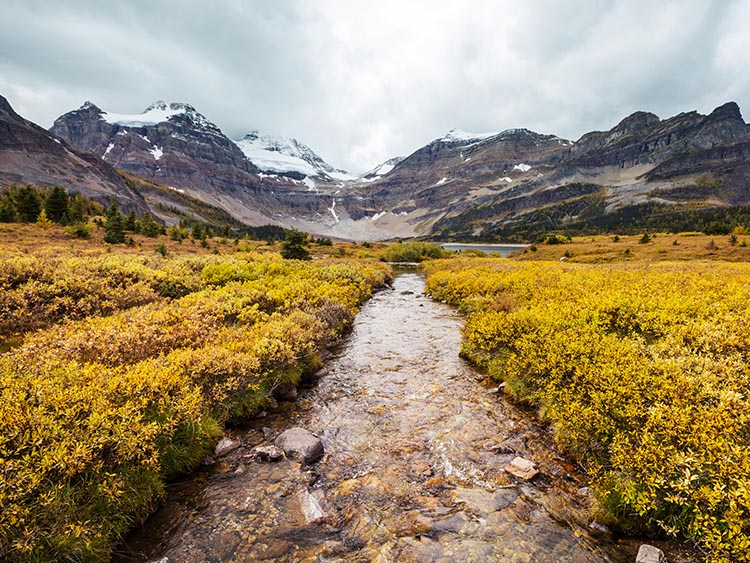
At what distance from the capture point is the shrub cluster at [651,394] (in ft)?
16.8

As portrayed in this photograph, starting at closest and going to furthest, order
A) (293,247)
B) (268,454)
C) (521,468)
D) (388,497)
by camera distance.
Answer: (388,497) → (521,468) → (268,454) → (293,247)

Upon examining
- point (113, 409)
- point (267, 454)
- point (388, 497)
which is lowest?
point (388, 497)

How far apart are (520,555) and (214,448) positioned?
7216mm

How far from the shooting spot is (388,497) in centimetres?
709

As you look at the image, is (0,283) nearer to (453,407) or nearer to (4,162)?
(453,407)

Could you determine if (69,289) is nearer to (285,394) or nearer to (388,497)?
(285,394)

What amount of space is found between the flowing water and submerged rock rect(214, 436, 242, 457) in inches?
7.5

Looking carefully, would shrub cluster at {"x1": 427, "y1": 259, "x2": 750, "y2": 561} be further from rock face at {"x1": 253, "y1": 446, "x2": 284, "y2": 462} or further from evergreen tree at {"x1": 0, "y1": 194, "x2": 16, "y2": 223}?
evergreen tree at {"x1": 0, "y1": 194, "x2": 16, "y2": 223}

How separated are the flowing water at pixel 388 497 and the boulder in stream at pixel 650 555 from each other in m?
0.27

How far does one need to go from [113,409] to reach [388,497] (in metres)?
5.83

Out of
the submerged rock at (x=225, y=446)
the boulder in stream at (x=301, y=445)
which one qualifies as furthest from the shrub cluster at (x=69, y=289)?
the boulder in stream at (x=301, y=445)

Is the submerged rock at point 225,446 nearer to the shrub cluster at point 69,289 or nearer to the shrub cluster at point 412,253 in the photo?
the shrub cluster at point 69,289

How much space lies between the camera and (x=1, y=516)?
4133 millimetres

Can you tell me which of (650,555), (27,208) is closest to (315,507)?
(650,555)
